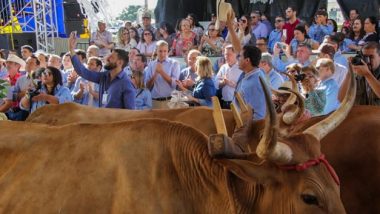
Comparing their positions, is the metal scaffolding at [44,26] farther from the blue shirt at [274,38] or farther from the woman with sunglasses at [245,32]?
the blue shirt at [274,38]

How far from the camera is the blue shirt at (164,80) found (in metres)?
8.76

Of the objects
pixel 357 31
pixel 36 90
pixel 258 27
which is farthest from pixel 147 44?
pixel 357 31

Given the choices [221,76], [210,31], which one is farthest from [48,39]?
[221,76]

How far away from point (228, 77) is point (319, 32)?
3326 mm

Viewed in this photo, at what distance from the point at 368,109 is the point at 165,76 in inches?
189

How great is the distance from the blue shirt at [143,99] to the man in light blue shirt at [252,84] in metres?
2.51

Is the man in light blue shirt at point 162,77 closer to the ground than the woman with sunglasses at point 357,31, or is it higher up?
closer to the ground

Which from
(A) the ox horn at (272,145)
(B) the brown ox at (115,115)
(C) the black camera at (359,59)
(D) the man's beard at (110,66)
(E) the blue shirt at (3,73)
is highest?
(C) the black camera at (359,59)

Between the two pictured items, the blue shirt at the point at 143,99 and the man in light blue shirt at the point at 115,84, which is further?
the blue shirt at the point at 143,99

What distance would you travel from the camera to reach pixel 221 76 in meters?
8.38

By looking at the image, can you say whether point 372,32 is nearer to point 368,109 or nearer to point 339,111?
point 368,109

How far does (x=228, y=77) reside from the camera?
325 inches

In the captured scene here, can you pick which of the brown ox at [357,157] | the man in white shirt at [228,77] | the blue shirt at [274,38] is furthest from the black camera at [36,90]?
the blue shirt at [274,38]

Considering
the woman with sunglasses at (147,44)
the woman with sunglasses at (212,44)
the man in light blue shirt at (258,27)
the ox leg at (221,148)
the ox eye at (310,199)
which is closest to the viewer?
the ox eye at (310,199)
